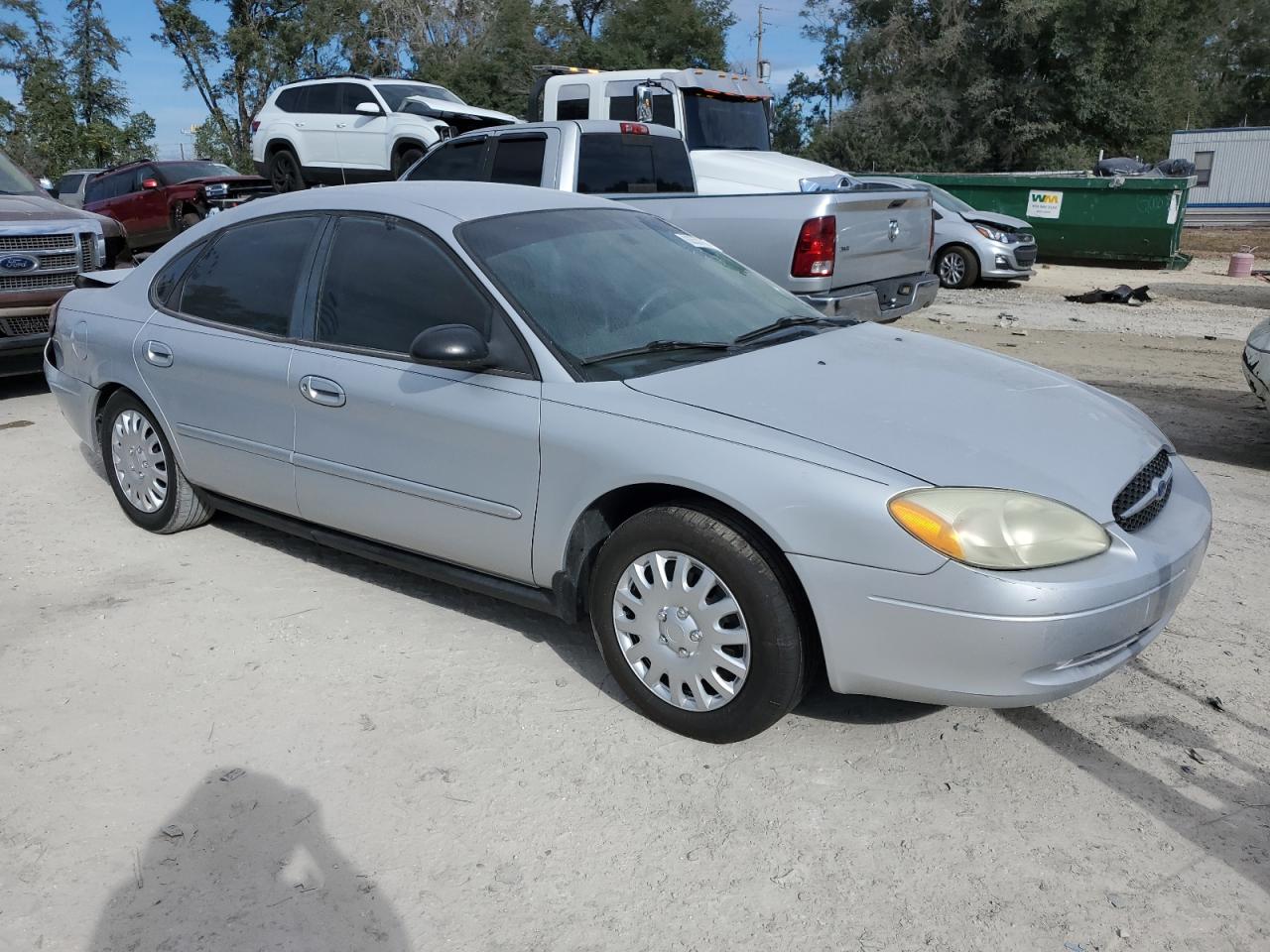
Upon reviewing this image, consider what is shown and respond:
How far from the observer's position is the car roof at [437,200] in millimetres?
4152

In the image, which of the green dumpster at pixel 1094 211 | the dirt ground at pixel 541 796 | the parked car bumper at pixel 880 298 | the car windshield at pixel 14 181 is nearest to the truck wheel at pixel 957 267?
the green dumpster at pixel 1094 211

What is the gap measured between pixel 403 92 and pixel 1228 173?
27754 mm

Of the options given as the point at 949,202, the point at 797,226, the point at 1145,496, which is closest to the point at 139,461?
the point at 1145,496

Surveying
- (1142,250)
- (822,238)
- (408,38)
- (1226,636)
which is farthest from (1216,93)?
(1226,636)

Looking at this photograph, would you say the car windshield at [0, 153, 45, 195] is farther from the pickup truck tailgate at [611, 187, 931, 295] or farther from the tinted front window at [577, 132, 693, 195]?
the pickup truck tailgate at [611, 187, 931, 295]

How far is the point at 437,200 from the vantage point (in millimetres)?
4191

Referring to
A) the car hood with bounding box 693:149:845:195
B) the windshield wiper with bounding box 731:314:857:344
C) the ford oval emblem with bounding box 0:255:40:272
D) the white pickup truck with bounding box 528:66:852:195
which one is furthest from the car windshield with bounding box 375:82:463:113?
the windshield wiper with bounding box 731:314:857:344

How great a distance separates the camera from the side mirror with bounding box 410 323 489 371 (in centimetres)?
351

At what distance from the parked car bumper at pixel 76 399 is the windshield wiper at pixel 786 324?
3.29 metres

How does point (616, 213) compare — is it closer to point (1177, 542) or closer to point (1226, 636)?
point (1177, 542)

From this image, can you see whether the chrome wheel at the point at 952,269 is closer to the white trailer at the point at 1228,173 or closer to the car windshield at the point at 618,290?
the car windshield at the point at 618,290

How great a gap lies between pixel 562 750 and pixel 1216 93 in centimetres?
6084

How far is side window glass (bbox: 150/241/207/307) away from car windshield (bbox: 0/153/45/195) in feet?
17.5

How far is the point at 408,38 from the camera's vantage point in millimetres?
42406
